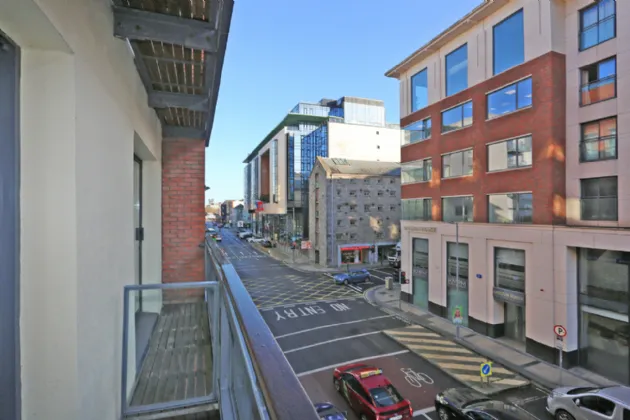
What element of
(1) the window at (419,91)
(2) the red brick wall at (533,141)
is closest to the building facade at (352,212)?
(1) the window at (419,91)

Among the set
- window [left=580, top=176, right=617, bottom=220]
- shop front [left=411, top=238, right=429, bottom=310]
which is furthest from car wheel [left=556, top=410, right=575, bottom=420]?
shop front [left=411, top=238, right=429, bottom=310]

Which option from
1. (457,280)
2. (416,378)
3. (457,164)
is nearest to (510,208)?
(457,164)

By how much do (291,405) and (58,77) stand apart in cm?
234

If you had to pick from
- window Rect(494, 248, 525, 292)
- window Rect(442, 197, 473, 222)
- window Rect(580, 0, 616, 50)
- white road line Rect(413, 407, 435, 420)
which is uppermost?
window Rect(580, 0, 616, 50)

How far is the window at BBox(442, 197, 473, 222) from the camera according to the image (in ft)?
53.5

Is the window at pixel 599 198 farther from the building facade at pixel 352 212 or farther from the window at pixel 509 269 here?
the building facade at pixel 352 212

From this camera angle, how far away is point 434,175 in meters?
18.4

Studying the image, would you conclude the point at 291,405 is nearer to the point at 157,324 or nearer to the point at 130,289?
the point at 130,289

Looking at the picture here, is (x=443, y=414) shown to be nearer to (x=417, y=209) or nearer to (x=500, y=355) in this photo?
(x=500, y=355)

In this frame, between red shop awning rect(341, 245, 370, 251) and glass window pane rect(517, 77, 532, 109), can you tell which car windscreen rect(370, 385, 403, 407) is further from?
red shop awning rect(341, 245, 370, 251)

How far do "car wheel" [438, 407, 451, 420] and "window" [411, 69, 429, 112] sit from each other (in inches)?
620

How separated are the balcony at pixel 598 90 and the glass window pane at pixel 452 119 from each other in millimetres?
5219

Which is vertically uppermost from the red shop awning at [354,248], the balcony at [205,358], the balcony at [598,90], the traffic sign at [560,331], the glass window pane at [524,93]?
the glass window pane at [524,93]

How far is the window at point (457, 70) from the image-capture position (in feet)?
55.1
